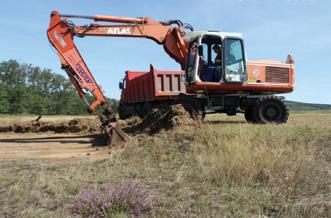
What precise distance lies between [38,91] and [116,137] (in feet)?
297

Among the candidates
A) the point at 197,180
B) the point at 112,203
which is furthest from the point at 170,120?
the point at 112,203

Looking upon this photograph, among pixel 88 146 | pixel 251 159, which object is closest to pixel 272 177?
pixel 251 159

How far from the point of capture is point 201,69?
51.5 ft

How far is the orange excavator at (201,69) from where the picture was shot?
571 inches

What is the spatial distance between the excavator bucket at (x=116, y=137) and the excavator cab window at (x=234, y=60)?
443 centimetres

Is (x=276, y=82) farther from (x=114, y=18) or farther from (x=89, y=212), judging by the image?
(x=89, y=212)

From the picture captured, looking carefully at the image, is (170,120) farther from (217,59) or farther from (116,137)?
(217,59)

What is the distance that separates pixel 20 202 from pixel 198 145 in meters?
4.76

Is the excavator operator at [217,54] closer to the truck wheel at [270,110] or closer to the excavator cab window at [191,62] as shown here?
the excavator cab window at [191,62]

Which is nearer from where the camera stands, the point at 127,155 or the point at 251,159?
the point at 251,159

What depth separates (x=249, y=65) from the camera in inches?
640

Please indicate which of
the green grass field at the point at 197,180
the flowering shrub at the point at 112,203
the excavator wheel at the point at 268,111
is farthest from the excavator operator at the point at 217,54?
the flowering shrub at the point at 112,203

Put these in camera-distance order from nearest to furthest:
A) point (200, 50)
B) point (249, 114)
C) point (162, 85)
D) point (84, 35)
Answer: point (84, 35) < point (200, 50) < point (249, 114) < point (162, 85)

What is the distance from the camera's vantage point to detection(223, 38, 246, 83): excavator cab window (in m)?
15.6
